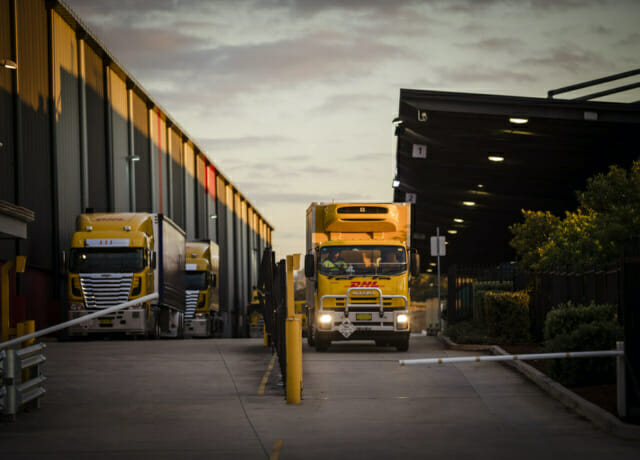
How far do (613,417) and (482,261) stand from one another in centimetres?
7012

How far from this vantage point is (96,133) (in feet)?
136

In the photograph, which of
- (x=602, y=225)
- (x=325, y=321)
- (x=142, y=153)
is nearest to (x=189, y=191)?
(x=142, y=153)

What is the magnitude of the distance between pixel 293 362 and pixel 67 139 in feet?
89.3

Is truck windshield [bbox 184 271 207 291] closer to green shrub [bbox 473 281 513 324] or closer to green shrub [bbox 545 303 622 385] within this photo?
green shrub [bbox 473 281 513 324]

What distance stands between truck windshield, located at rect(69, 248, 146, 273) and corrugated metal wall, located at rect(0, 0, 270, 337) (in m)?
3.07

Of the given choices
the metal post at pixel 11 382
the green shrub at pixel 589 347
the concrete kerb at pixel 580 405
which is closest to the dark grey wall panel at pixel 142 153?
the concrete kerb at pixel 580 405

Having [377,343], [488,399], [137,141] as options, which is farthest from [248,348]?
[137,141]

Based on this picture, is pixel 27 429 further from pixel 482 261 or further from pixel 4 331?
pixel 482 261

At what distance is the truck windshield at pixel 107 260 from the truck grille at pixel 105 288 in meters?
0.18

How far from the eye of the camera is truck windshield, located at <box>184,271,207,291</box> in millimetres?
43062

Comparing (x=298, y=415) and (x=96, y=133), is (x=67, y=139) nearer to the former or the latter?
(x=96, y=133)

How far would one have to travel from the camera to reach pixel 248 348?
23.6 metres

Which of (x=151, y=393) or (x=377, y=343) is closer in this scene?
(x=151, y=393)

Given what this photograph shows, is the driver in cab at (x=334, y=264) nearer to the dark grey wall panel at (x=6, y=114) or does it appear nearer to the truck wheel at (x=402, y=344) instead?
the truck wheel at (x=402, y=344)
